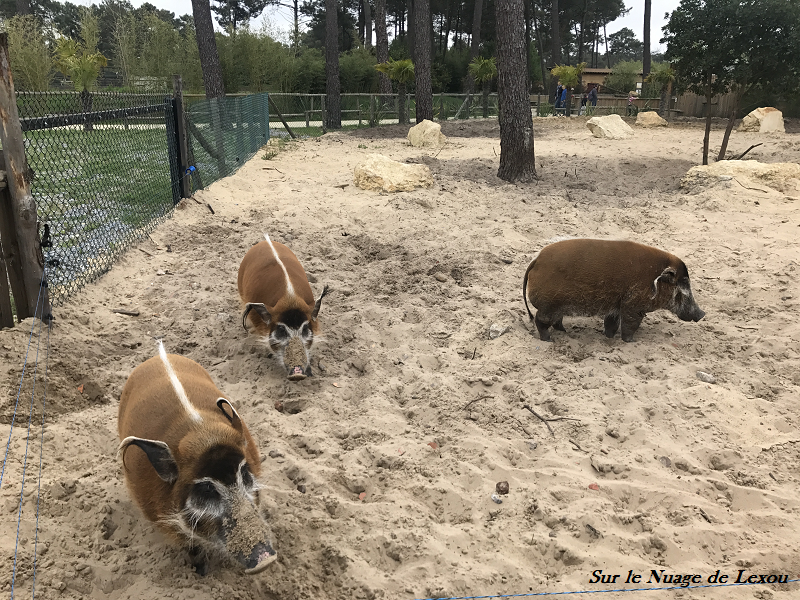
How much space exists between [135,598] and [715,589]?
8.42 feet

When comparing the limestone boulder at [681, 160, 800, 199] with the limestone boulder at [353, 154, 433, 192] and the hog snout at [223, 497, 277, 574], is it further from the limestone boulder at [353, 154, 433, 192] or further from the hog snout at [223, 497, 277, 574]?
the hog snout at [223, 497, 277, 574]

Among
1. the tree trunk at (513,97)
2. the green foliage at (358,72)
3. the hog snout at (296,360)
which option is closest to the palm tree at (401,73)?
the green foliage at (358,72)

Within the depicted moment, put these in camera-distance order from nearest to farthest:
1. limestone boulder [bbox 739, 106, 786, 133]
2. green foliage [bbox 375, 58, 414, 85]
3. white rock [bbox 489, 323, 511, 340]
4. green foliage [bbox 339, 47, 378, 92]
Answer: white rock [bbox 489, 323, 511, 340] < limestone boulder [bbox 739, 106, 786, 133] < green foliage [bbox 375, 58, 414, 85] < green foliage [bbox 339, 47, 378, 92]

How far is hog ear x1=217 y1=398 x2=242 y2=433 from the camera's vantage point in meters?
2.54

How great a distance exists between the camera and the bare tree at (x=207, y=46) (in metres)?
16.3

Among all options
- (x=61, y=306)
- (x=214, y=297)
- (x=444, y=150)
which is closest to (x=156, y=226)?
(x=214, y=297)

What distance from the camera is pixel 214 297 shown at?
5.67 metres

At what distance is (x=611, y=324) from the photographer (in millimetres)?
4945

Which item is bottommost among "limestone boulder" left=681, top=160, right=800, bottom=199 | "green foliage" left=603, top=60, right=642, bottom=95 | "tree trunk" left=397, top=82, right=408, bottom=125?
"limestone boulder" left=681, top=160, right=800, bottom=199

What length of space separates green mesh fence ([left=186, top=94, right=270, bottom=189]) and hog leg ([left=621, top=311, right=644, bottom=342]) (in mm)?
6520

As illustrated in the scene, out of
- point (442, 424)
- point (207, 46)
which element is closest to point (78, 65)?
point (207, 46)

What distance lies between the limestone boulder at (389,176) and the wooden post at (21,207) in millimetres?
5904

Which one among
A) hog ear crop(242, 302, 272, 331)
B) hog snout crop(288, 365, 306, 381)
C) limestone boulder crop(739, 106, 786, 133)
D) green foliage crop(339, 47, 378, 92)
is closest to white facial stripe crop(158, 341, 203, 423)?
hog snout crop(288, 365, 306, 381)

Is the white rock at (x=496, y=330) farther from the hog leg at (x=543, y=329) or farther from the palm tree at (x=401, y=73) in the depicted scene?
the palm tree at (x=401, y=73)
